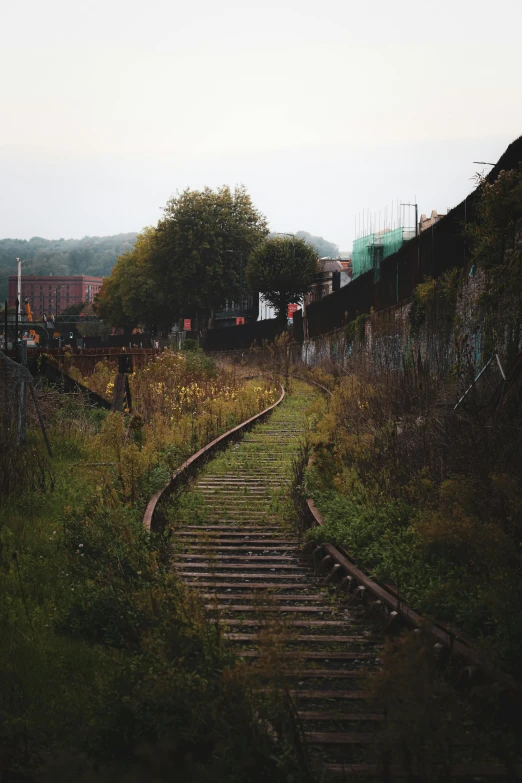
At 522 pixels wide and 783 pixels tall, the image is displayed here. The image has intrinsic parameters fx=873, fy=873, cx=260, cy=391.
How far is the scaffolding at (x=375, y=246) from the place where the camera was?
6556cm

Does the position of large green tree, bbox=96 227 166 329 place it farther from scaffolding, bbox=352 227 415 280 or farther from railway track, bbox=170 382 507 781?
railway track, bbox=170 382 507 781

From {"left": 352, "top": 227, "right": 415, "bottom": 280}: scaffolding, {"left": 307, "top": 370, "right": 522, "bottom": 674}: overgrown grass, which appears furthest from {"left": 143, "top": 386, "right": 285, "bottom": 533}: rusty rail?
{"left": 352, "top": 227, "right": 415, "bottom": 280}: scaffolding

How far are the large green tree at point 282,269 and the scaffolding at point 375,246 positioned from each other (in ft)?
15.1

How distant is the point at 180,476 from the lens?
39.9 ft

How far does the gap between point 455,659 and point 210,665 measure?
64.5 inches

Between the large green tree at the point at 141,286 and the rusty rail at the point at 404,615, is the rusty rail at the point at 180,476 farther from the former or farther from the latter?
the large green tree at the point at 141,286

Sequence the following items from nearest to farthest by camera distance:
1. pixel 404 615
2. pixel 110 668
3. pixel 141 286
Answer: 1. pixel 110 668
2. pixel 404 615
3. pixel 141 286

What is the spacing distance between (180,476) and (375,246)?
184 feet

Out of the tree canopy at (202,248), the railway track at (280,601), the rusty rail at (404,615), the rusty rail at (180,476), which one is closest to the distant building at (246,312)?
the tree canopy at (202,248)

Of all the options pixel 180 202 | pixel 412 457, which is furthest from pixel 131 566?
pixel 180 202

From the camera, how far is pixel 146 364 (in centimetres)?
2923

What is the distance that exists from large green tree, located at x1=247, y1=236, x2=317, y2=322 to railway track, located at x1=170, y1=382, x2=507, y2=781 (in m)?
57.0

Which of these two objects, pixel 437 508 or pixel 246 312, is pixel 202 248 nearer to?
pixel 246 312

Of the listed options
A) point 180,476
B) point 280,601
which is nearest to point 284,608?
point 280,601
